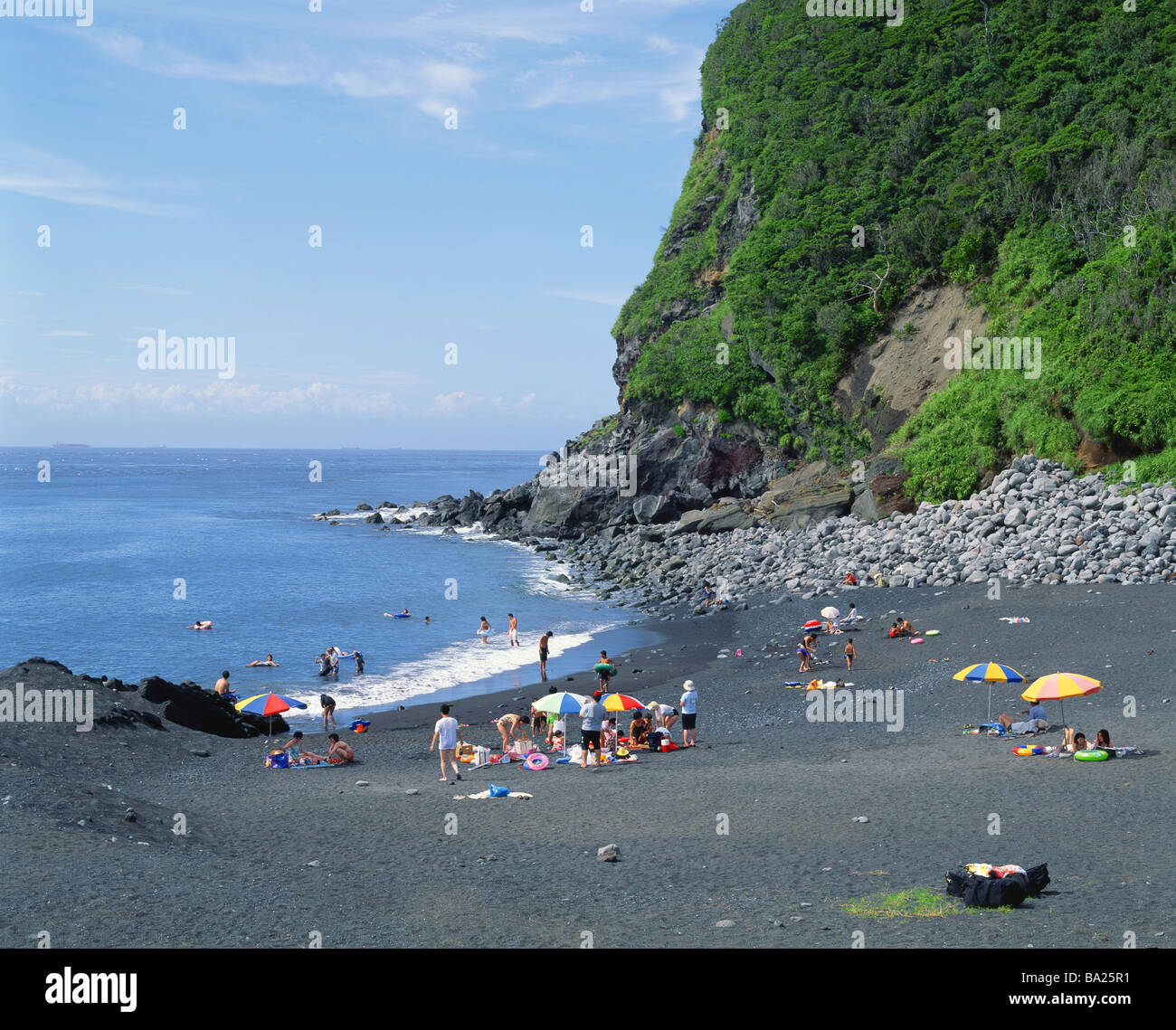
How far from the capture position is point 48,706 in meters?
→ 20.8

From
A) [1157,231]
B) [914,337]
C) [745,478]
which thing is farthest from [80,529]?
[1157,231]

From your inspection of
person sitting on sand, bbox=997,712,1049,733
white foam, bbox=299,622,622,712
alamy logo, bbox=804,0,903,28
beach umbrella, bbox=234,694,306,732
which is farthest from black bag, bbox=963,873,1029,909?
alamy logo, bbox=804,0,903,28

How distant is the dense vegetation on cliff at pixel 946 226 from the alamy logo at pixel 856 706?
19891 millimetres

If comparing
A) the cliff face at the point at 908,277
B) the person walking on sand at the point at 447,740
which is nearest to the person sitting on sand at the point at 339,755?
the person walking on sand at the point at 447,740

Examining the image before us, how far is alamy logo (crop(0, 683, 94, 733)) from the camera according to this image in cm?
2028

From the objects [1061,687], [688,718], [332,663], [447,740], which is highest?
[1061,687]

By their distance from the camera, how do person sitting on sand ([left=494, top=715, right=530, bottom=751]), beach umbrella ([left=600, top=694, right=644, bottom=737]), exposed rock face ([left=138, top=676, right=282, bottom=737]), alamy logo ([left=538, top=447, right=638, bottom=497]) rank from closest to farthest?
beach umbrella ([left=600, top=694, right=644, bottom=737]) < person sitting on sand ([left=494, top=715, right=530, bottom=751]) < exposed rock face ([left=138, top=676, right=282, bottom=737]) < alamy logo ([left=538, top=447, right=638, bottom=497])

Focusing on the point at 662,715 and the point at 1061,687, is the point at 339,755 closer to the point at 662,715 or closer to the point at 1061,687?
the point at 662,715

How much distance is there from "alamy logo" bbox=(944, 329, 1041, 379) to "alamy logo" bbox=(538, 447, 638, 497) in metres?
22.3

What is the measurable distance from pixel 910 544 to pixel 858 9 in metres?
49.9
